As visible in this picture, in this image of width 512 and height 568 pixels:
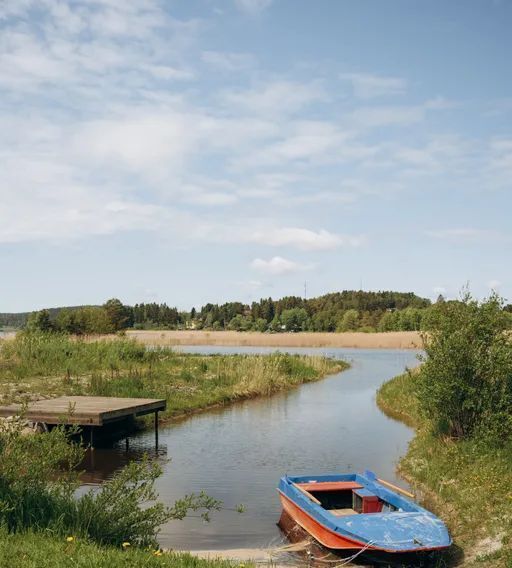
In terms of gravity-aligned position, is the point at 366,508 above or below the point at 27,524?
below

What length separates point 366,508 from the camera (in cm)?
1277

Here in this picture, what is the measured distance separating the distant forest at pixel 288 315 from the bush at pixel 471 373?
68.6 meters

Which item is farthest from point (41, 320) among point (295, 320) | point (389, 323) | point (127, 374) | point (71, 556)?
point (71, 556)

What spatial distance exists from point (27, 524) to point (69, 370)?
22350 mm

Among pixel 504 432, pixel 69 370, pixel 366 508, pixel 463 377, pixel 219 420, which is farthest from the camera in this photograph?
pixel 69 370

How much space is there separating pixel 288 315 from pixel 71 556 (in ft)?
448

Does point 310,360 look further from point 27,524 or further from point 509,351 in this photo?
point 27,524

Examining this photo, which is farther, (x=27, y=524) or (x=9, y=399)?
(x=9, y=399)

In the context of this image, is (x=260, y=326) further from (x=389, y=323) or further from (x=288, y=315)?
(x=389, y=323)

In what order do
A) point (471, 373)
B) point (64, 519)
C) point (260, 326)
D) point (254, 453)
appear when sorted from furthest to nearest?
point (260, 326) < point (254, 453) < point (471, 373) < point (64, 519)

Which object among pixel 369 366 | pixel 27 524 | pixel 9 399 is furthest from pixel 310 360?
pixel 27 524

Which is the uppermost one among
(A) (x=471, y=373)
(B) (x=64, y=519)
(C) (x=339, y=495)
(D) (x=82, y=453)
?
(A) (x=471, y=373)

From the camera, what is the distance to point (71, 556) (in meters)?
7.63

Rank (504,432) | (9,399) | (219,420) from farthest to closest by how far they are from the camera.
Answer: (219,420)
(9,399)
(504,432)
